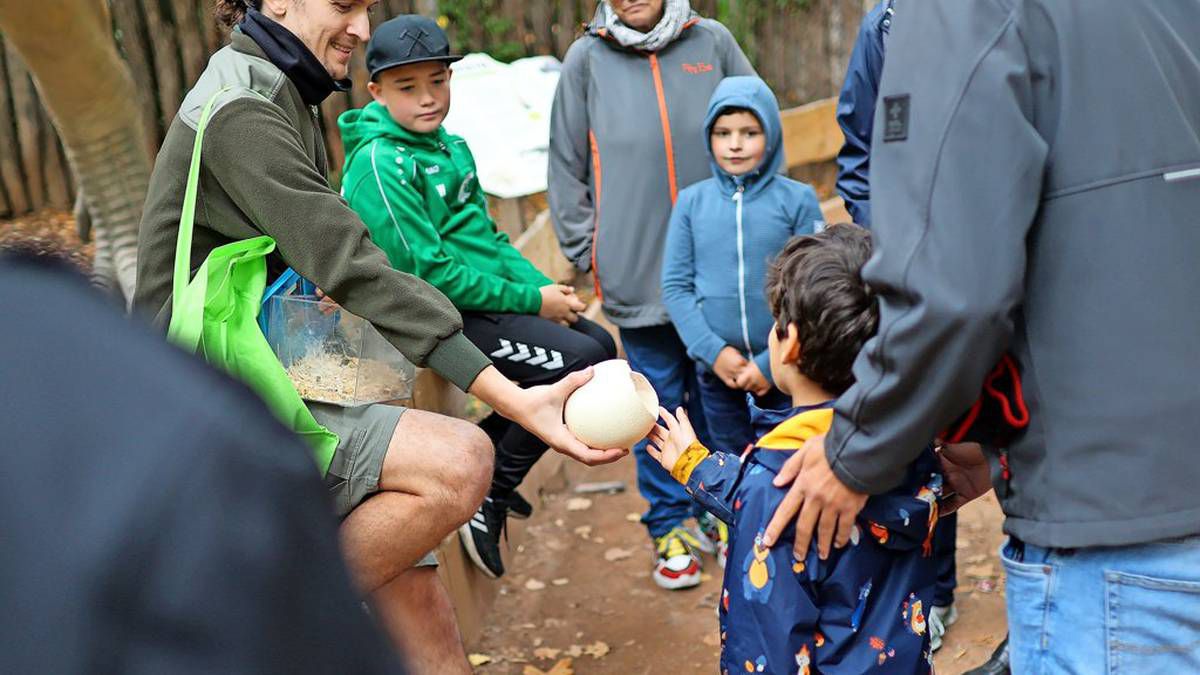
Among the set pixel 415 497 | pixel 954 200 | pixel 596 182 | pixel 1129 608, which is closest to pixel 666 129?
pixel 596 182

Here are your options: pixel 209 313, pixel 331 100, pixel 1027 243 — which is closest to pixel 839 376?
pixel 1027 243

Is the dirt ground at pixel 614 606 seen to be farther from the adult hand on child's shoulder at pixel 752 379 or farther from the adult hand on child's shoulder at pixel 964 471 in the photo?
the adult hand on child's shoulder at pixel 964 471

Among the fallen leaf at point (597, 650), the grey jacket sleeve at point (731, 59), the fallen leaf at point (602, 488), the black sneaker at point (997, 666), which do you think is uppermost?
the grey jacket sleeve at point (731, 59)

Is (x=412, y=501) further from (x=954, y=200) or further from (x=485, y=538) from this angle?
(x=485, y=538)

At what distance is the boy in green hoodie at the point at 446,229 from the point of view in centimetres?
396

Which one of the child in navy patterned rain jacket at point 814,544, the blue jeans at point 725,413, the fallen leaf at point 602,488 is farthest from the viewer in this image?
the fallen leaf at point 602,488

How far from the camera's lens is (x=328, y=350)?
2.93 meters

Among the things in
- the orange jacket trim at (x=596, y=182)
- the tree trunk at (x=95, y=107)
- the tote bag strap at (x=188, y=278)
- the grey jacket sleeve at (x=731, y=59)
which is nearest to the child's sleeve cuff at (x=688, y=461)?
the tote bag strap at (x=188, y=278)

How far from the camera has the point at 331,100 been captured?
7.25 metres

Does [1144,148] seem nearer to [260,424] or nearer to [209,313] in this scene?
[260,424]

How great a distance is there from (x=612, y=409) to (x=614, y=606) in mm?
2165

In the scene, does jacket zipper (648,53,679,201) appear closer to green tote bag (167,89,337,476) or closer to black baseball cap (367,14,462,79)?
black baseball cap (367,14,462,79)

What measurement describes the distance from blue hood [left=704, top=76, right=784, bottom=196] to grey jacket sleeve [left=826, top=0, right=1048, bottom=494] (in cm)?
243

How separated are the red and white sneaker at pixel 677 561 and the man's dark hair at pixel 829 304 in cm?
234
